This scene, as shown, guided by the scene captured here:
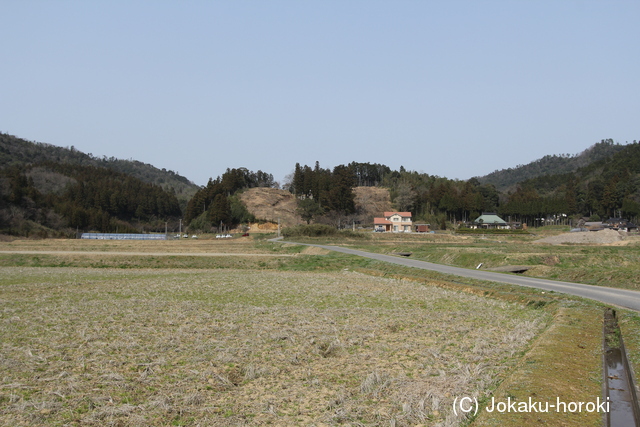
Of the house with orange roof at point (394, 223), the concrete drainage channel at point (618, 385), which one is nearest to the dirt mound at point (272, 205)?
the house with orange roof at point (394, 223)

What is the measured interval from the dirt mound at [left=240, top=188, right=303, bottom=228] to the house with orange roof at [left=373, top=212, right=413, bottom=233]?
1043 inches

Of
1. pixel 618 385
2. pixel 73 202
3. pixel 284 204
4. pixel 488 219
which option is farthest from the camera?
pixel 284 204

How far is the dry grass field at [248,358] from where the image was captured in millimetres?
6402

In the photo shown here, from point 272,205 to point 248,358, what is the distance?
446 ft

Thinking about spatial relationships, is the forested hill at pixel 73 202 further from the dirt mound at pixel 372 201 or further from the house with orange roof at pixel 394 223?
the dirt mound at pixel 372 201

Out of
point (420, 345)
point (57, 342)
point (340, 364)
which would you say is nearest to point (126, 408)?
point (340, 364)

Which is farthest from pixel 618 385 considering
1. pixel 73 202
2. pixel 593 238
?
pixel 73 202

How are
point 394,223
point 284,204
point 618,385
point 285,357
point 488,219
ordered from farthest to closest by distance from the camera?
point 284,204 < point 488,219 < point 394,223 < point 285,357 < point 618,385

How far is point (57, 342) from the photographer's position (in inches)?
395

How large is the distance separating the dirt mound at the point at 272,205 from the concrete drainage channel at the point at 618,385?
12240 centimetres

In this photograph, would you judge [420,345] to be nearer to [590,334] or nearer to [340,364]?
[340,364]

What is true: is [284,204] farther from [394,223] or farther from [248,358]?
[248,358]

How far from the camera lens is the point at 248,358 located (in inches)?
358

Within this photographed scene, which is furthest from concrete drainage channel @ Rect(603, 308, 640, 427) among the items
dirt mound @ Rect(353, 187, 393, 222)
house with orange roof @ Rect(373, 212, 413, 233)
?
dirt mound @ Rect(353, 187, 393, 222)
